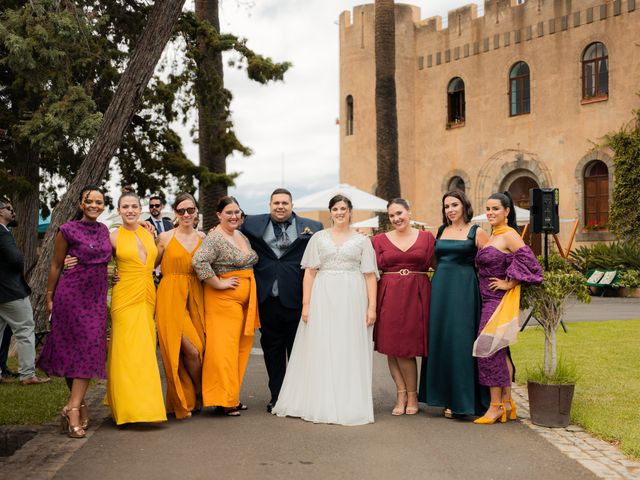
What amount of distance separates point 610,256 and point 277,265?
16.9 meters

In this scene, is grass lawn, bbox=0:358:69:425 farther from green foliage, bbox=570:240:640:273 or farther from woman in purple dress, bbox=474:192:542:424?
green foliage, bbox=570:240:640:273

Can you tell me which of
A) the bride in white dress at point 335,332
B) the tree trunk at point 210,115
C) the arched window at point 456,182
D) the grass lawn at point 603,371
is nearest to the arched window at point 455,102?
the arched window at point 456,182

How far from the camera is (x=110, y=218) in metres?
19.0

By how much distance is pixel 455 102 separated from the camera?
2994cm

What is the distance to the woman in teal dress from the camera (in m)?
7.32

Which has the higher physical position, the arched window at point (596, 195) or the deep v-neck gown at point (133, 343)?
the arched window at point (596, 195)

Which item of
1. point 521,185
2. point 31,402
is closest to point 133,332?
point 31,402

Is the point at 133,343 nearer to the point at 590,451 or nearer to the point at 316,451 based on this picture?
the point at 316,451

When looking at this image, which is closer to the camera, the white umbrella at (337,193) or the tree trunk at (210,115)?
the tree trunk at (210,115)

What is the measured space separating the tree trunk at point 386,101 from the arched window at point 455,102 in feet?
23.2

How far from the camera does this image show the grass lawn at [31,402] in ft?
23.6

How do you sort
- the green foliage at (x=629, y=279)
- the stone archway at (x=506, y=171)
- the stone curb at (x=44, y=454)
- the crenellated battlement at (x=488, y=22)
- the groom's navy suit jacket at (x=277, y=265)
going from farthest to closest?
the stone archway at (x=506, y=171) → the crenellated battlement at (x=488, y=22) → the green foliage at (x=629, y=279) → the groom's navy suit jacket at (x=277, y=265) → the stone curb at (x=44, y=454)

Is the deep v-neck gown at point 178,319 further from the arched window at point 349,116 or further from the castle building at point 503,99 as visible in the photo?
the arched window at point 349,116

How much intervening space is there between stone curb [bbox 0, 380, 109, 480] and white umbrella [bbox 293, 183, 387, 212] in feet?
39.5
